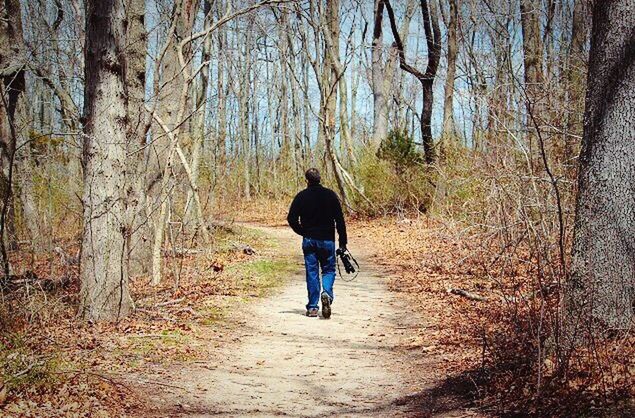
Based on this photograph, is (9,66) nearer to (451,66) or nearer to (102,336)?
(102,336)

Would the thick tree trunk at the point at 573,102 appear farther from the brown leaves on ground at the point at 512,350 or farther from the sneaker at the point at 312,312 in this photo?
the sneaker at the point at 312,312

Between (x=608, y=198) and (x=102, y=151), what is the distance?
5634 millimetres

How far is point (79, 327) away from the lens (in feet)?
25.4

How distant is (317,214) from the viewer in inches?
377

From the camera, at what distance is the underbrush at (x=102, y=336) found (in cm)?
519

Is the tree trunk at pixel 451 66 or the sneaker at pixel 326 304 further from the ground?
the tree trunk at pixel 451 66

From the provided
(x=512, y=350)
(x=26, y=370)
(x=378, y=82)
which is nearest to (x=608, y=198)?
(x=512, y=350)

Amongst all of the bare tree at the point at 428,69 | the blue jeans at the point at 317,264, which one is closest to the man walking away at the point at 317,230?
the blue jeans at the point at 317,264

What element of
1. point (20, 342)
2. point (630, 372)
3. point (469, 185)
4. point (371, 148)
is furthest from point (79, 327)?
Result: point (371, 148)

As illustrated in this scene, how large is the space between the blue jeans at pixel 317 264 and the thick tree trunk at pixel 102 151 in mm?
2808

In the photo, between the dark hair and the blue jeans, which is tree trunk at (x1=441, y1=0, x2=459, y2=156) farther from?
the blue jeans

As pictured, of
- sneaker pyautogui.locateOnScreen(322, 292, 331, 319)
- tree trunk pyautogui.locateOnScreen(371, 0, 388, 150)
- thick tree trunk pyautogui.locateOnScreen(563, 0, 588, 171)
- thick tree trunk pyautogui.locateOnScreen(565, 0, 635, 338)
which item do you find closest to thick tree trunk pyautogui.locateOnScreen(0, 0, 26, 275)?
sneaker pyautogui.locateOnScreen(322, 292, 331, 319)

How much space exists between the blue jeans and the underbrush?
1.36 metres

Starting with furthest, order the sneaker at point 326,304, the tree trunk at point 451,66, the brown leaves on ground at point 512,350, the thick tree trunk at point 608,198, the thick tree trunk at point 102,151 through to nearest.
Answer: the tree trunk at point 451,66 < the sneaker at point 326,304 < the thick tree trunk at point 102,151 < the thick tree trunk at point 608,198 < the brown leaves on ground at point 512,350
